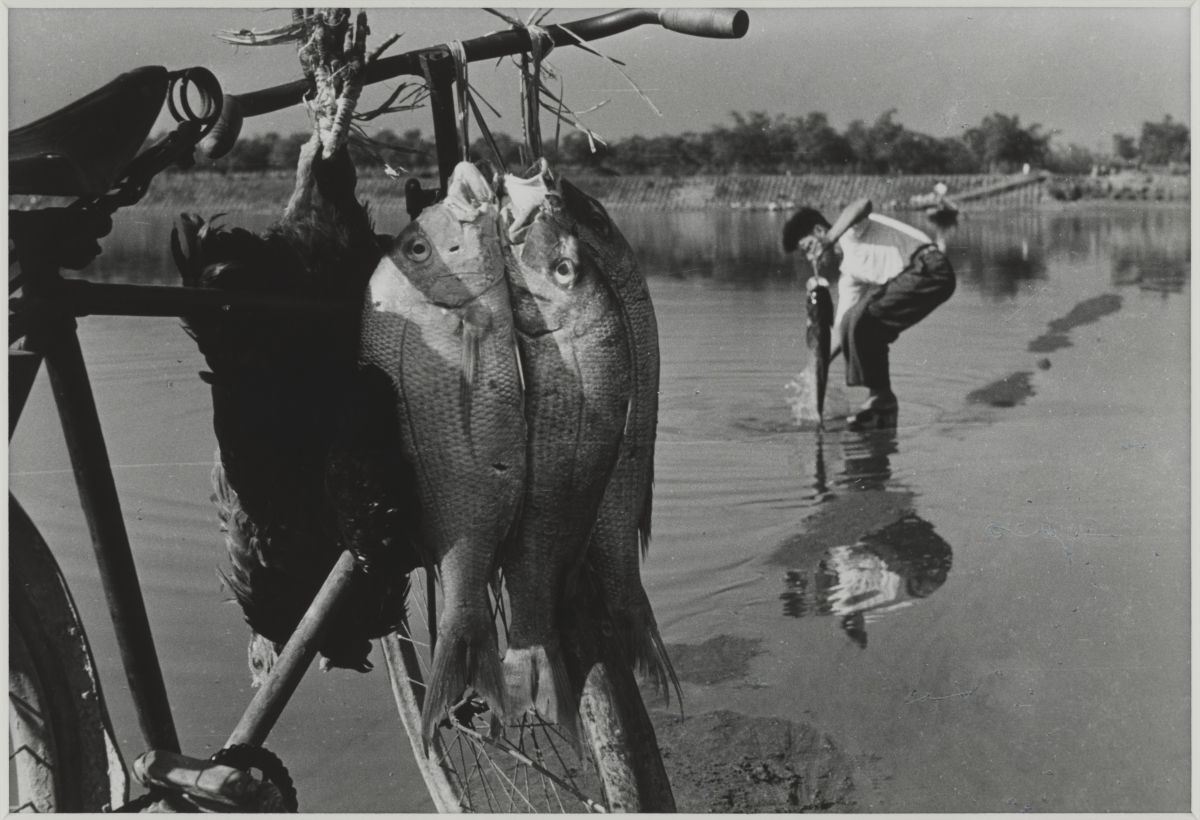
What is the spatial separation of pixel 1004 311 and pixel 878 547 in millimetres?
11571

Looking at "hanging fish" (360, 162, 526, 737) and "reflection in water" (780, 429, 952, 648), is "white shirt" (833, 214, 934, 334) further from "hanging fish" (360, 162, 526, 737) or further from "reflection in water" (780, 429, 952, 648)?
"hanging fish" (360, 162, 526, 737)

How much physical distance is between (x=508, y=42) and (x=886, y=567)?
466cm

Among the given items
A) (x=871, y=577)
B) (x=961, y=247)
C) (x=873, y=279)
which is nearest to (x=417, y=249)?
(x=871, y=577)

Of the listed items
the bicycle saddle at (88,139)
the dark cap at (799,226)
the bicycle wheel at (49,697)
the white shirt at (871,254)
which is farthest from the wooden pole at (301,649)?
the dark cap at (799,226)

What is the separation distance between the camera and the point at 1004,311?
18.6 metres

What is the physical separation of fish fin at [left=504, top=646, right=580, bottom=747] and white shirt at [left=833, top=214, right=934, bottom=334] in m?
9.53

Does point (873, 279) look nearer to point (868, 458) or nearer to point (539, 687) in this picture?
point (868, 458)

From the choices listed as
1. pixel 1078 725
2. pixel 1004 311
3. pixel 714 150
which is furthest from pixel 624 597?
pixel 714 150

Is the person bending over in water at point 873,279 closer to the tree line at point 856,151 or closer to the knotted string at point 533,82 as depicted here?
the knotted string at point 533,82

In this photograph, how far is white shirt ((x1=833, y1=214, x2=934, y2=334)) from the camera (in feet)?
40.8

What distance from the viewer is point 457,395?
2.88 metres

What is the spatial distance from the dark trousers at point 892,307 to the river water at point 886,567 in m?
0.58

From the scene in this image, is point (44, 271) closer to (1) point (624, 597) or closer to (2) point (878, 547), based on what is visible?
(1) point (624, 597)

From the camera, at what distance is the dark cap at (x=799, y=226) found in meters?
12.5
